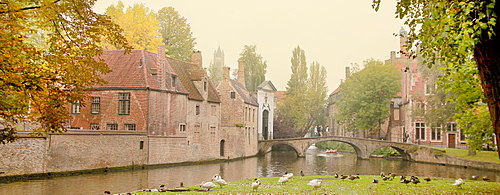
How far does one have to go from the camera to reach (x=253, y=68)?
6669 cm

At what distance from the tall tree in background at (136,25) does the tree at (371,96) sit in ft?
74.1

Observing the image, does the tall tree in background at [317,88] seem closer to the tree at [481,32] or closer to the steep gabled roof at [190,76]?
the steep gabled roof at [190,76]

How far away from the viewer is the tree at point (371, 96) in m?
48.8

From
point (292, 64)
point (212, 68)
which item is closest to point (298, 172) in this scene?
point (292, 64)

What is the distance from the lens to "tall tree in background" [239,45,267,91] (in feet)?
217

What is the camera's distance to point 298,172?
30.3m

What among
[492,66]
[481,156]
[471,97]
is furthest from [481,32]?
[481,156]

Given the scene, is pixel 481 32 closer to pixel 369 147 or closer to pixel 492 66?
pixel 492 66

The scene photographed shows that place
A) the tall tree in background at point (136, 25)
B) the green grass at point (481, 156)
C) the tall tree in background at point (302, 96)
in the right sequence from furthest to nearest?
the tall tree in background at point (302, 96) → the tall tree in background at point (136, 25) → the green grass at point (481, 156)

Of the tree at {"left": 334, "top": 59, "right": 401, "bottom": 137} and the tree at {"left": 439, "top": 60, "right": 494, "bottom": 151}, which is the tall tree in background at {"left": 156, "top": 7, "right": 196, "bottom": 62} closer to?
the tree at {"left": 334, "top": 59, "right": 401, "bottom": 137}

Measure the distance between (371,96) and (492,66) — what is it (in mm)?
40888

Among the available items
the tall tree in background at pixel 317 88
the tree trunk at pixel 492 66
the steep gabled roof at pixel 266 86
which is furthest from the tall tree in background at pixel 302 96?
the tree trunk at pixel 492 66

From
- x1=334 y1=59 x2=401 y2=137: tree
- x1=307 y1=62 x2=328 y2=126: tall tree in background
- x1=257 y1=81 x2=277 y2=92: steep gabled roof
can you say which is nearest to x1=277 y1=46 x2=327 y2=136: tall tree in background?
x1=307 y1=62 x2=328 y2=126: tall tree in background

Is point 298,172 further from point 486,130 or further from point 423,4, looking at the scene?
point 423,4
